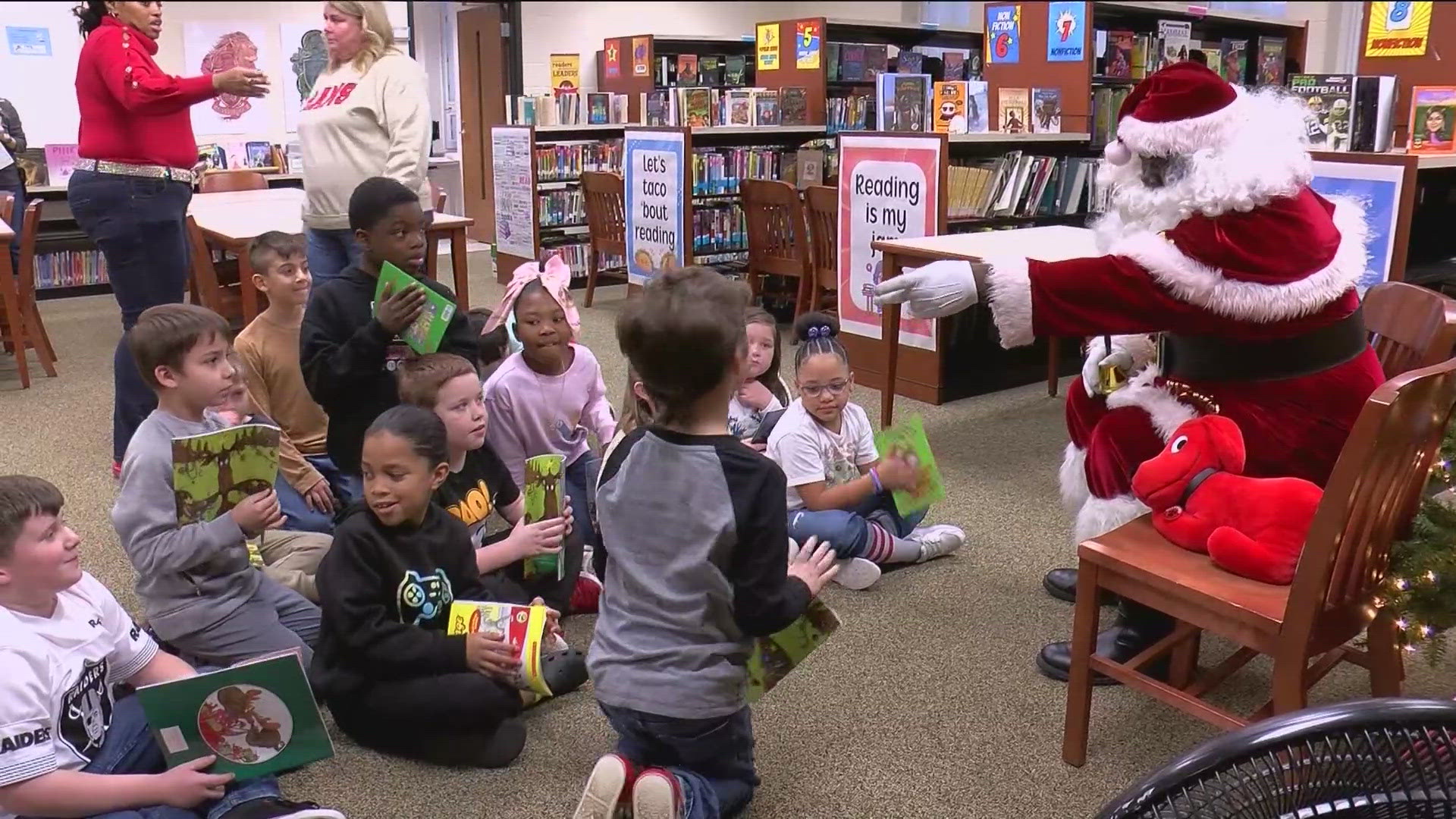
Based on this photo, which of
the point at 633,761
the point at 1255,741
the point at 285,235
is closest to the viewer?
the point at 1255,741

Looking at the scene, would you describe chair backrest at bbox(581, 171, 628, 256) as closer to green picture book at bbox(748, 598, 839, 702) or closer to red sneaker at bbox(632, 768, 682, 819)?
green picture book at bbox(748, 598, 839, 702)

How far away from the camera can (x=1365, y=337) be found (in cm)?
201

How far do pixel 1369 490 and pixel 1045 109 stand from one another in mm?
4059

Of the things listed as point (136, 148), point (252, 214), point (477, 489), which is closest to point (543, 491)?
point (477, 489)

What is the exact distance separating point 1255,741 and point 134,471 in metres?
1.84

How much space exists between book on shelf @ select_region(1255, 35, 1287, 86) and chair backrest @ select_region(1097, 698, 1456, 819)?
20.7ft

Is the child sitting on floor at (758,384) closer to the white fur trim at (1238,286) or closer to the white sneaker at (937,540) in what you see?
the white sneaker at (937,540)

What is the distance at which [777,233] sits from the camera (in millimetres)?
5586

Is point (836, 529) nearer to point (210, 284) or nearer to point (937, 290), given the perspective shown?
point (937, 290)

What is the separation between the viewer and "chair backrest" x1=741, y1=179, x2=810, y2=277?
17.5 feet

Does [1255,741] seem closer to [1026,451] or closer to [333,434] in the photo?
[333,434]

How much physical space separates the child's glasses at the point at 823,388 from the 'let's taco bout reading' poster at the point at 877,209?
5.48ft

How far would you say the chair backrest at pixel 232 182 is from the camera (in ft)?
19.1

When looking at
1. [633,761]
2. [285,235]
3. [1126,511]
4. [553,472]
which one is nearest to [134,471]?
[553,472]
